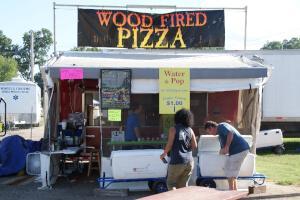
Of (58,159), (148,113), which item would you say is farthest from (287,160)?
(58,159)

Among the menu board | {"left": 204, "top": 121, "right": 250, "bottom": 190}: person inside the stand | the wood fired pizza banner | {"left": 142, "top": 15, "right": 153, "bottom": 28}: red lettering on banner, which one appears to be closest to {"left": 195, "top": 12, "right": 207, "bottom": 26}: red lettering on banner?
the wood fired pizza banner

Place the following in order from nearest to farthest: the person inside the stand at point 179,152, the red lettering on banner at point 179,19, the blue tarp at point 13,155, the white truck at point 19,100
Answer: the person inside the stand at point 179,152 < the blue tarp at point 13,155 < the red lettering on banner at point 179,19 < the white truck at point 19,100

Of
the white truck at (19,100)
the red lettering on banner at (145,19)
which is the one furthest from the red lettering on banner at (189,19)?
the white truck at (19,100)

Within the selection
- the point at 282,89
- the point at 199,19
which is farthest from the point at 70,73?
the point at 282,89

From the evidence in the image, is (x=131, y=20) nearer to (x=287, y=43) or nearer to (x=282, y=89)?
(x=282, y=89)

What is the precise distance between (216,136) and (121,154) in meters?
1.79

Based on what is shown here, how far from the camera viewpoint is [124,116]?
11.4 m

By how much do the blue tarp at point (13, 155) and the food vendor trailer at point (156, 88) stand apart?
1032mm

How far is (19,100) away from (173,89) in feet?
72.2

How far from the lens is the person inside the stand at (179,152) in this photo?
7.86m

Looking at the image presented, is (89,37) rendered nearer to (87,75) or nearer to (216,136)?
(87,75)

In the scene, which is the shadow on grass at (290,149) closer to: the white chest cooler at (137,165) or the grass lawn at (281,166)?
the grass lawn at (281,166)

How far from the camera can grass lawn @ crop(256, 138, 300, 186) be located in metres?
12.4

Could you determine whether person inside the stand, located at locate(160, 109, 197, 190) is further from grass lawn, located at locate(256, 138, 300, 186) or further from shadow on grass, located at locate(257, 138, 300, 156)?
shadow on grass, located at locate(257, 138, 300, 156)
